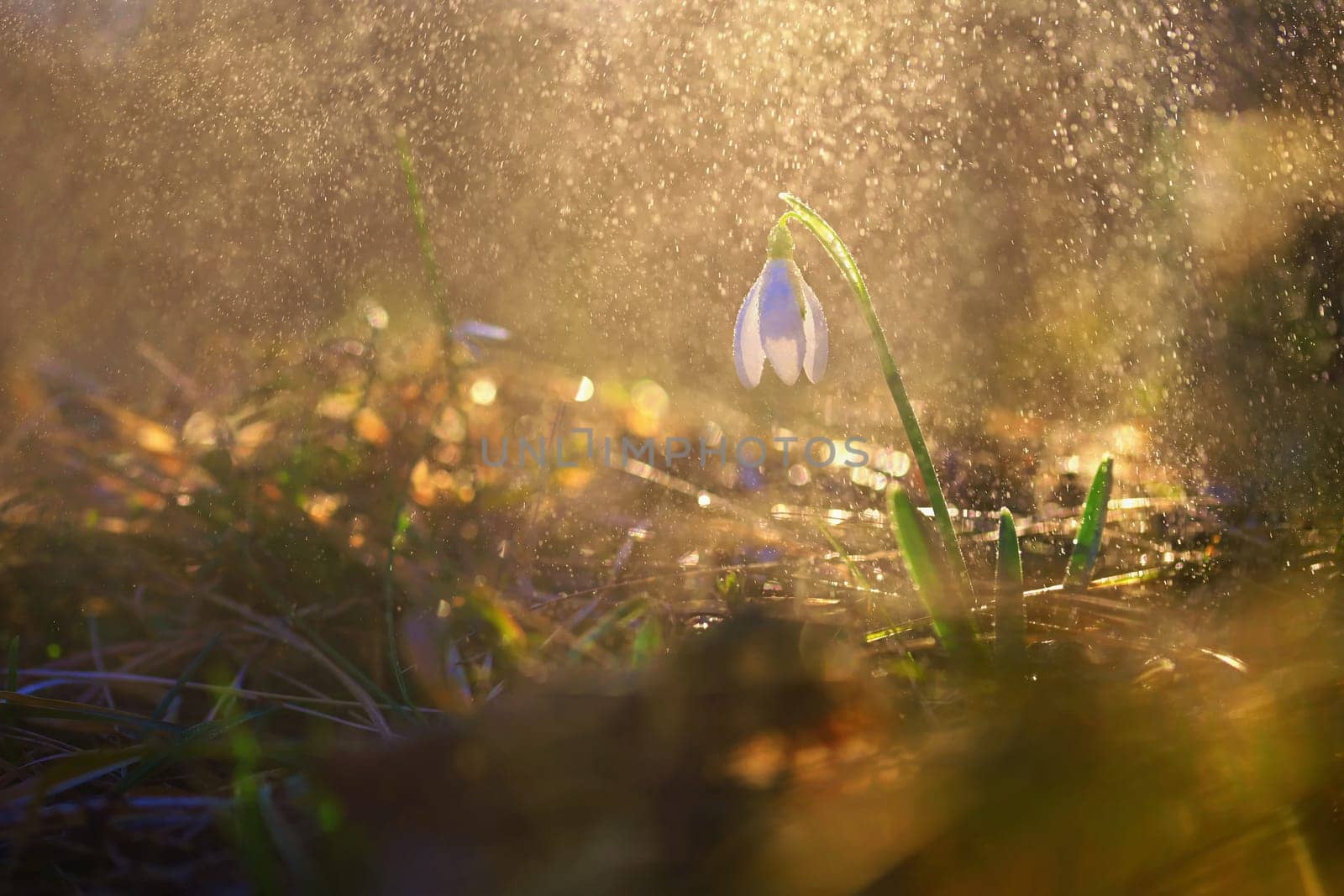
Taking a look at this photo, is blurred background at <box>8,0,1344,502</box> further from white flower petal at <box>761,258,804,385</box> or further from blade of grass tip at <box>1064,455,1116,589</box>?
white flower petal at <box>761,258,804,385</box>

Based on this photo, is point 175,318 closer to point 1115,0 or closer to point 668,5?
point 668,5

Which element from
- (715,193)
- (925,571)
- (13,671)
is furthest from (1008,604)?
(715,193)

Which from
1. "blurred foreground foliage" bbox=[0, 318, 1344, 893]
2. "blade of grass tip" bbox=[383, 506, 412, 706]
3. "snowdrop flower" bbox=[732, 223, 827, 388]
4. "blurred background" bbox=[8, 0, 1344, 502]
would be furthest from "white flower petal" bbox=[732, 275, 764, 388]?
"blurred background" bbox=[8, 0, 1344, 502]

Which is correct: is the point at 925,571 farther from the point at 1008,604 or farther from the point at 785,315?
the point at 785,315

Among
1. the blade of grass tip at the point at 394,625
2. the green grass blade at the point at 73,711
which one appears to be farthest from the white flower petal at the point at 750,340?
the green grass blade at the point at 73,711

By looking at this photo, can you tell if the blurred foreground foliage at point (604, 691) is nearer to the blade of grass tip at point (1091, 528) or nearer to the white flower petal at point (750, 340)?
the blade of grass tip at point (1091, 528)
